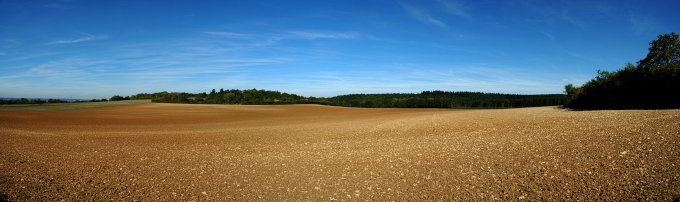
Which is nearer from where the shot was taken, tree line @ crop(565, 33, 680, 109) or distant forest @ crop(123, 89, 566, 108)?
tree line @ crop(565, 33, 680, 109)

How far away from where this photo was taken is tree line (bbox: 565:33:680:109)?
2052 cm

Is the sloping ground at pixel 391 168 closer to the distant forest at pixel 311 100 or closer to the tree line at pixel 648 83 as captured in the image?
the tree line at pixel 648 83

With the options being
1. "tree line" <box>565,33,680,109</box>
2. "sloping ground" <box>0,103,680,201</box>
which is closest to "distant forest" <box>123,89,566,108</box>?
"tree line" <box>565,33,680,109</box>

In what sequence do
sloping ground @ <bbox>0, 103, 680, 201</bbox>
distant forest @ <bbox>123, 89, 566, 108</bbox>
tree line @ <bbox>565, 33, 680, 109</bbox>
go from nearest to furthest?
sloping ground @ <bbox>0, 103, 680, 201</bbox>, tree line @ <bbox>565, 33, 680, 109</bbox>, distant forest @ <bbox>123, 89, 566, 108</bbox>

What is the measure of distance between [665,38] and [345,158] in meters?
24.9

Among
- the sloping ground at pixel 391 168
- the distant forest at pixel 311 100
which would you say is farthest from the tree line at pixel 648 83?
the distant forest at pixel 311 100

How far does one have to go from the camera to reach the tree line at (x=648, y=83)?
20516 millimetres

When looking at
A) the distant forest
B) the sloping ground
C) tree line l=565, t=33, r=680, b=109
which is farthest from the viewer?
the distant forest

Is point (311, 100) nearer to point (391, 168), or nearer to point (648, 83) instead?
point (648, 83)

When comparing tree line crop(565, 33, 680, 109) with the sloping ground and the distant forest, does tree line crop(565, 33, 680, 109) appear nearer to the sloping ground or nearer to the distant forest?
the sloping ground

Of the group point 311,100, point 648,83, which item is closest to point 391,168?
point 648,83

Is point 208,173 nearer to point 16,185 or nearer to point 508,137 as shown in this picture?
point 16,185

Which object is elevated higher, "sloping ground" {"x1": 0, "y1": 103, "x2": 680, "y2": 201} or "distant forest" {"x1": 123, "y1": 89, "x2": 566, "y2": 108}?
"distant forest" {"x1": 123, "y1": 89, "x2": 566, "y2": 108}

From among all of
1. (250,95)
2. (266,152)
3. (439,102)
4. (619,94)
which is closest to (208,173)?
(266,152)
